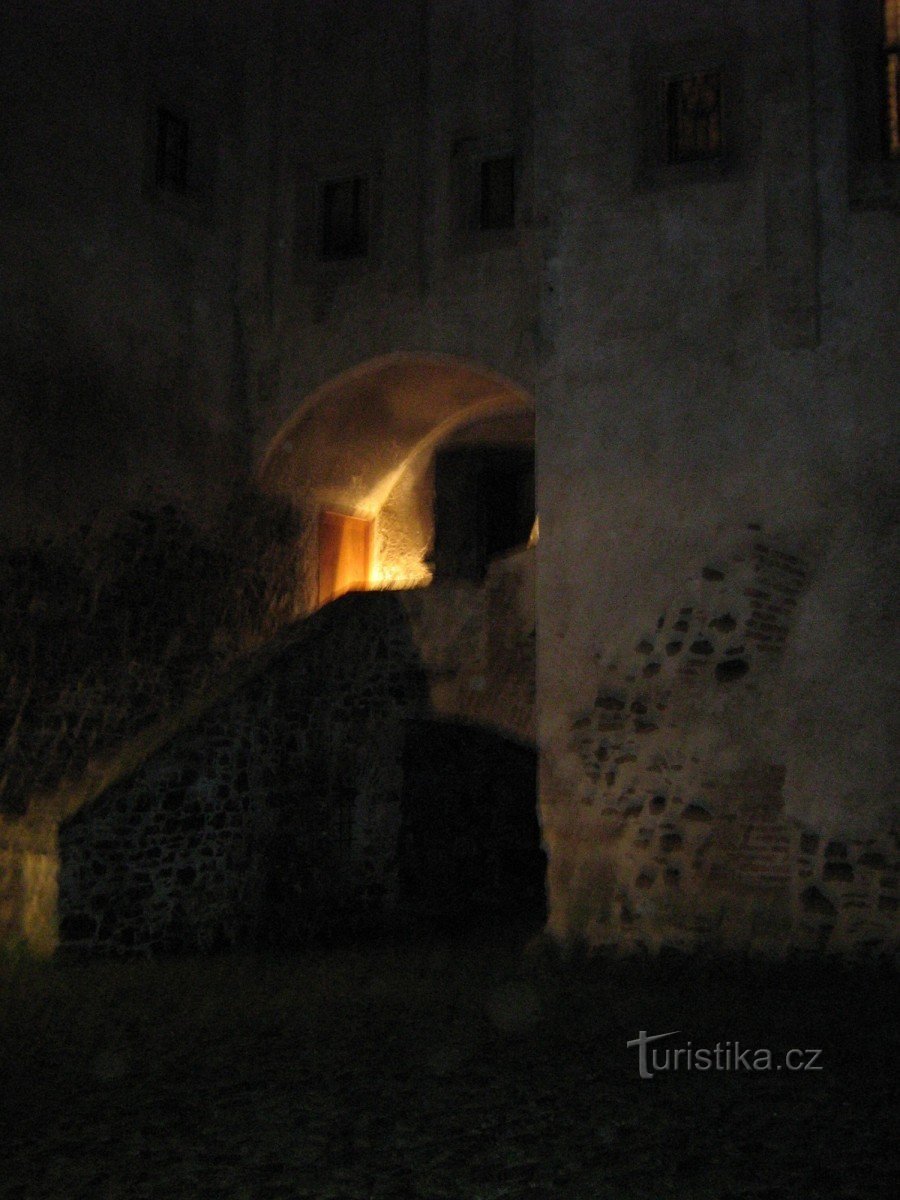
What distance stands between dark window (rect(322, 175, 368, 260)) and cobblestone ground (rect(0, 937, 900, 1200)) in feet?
25.0

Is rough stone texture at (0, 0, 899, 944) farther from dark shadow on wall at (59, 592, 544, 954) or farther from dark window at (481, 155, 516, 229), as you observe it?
dark shadow on wall at (59, 592, 544, 954)

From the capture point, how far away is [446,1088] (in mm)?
4965

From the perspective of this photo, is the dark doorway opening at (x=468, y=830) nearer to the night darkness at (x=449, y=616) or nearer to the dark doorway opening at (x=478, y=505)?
the night darkness at (x=449, y=616)

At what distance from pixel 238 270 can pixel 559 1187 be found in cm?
1017

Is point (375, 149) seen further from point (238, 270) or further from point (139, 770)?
point (139, 770)

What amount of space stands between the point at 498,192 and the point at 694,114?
3356 millimetres

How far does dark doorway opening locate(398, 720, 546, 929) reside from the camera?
1068 centimetres

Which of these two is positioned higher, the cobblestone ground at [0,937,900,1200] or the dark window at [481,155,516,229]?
the dark window at [481,155,516,229]

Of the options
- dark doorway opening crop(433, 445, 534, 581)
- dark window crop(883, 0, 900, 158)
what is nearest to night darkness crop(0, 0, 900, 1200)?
dark window crop(883, 0, 900, 158)

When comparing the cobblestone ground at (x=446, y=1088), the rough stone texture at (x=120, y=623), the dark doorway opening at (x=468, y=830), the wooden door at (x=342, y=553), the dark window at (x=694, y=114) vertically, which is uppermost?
the dark window at (x=694, y=114)

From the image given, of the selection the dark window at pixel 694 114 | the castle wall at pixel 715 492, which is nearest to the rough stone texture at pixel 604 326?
the castle wall at pixel 715 492

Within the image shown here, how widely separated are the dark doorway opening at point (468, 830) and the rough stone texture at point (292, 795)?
39cm

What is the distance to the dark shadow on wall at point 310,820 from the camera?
8367mm

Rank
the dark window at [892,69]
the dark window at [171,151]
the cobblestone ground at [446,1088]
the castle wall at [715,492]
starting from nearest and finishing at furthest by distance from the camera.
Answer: the cobblestone ground at [446,1088]
the castle wall at [715,492]
the dark window at [892,69]
the dark window at [171,151]
